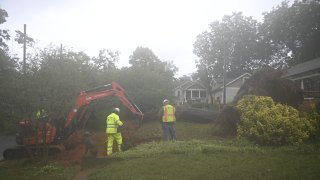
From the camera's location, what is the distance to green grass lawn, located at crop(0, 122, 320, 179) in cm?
785

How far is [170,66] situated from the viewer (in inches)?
3250

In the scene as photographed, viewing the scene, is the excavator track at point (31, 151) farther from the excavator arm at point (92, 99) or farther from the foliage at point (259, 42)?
the foliage at point (259, 42)

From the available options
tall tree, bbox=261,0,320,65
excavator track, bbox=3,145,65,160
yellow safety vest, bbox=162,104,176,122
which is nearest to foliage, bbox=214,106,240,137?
yellow safety vest, bbox=162,104,176,122

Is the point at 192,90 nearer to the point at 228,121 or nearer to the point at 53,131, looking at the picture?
the point at 228,121

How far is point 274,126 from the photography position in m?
11.6

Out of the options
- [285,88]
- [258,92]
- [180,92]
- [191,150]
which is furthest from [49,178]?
[180,92]

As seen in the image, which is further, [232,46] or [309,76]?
[232,46]

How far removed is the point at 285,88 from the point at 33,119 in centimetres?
1155

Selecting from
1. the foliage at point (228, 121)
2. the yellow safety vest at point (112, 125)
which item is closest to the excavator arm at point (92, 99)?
the yellow safety vest at point (112, 125)

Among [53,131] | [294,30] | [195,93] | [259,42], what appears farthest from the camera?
[195,93]

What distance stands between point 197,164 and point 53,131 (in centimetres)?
720

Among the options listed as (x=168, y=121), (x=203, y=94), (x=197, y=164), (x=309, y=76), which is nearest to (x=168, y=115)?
(x=168, y=121)

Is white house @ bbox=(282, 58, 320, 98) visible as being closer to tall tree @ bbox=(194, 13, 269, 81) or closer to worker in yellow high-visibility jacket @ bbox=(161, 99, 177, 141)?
worker in yellow high-visibility jacket @ bbox=(161, 99, 177, 141)

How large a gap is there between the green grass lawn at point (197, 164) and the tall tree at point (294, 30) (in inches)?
1833
